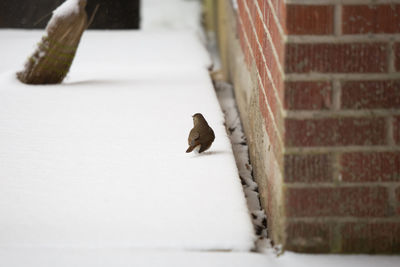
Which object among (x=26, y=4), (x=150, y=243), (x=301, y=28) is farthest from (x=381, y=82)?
(x=26, y=4)

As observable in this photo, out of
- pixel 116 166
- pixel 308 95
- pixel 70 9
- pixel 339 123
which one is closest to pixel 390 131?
pixel 339 123

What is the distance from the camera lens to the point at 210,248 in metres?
1.86

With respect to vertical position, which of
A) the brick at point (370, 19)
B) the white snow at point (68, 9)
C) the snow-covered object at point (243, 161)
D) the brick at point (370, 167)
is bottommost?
the snow-covered object at point (243, 161)

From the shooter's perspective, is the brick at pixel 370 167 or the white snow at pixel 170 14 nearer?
the brick at pixel 370 167

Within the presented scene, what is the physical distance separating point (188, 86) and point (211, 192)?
1.46 metres

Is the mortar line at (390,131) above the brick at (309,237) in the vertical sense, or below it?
above

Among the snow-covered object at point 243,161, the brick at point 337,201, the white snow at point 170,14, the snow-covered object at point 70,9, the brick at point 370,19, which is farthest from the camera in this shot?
the white snow at point 170,14

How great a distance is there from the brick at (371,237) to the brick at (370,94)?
32 cm

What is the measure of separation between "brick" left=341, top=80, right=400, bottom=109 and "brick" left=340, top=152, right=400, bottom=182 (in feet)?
0.42

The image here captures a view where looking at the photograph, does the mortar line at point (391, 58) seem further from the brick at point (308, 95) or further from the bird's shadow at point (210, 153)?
the bird's shadow at point (210, 153)

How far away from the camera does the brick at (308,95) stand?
174 cm

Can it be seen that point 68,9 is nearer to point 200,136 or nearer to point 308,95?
point 200,136

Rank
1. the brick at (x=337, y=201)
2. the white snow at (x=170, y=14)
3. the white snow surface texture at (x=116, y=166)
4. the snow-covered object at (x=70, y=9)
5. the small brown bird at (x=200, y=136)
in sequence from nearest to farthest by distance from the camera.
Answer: the brick at (x=337, y=201)
the white snow surface texture at (x=116, y=166)
the small brown bird at (x=200, y=136)
the snow-covered object at (x=70, y=9)
the white snow at (x=170, y=14)

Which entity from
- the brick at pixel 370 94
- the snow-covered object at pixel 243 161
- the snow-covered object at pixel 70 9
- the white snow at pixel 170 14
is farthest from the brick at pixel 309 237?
the white snow at pixel 170 14
